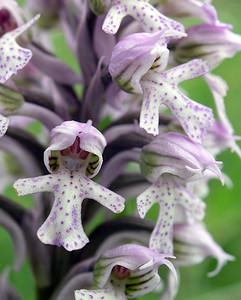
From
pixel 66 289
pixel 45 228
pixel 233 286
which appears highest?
pixel 45 228

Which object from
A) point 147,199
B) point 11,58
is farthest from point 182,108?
point 11,58

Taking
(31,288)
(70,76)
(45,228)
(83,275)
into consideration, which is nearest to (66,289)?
(83,275)

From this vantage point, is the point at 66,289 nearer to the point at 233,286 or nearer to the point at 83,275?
the point at 83,275

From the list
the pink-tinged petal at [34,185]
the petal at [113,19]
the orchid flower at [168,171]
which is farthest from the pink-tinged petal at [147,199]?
the petal at [113,19]

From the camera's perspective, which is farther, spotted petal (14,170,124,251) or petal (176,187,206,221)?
petal (176,187,206,221)

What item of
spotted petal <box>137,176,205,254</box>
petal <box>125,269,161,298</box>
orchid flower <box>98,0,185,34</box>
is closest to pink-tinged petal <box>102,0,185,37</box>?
orchid flower <box>98,0,185,34</box>

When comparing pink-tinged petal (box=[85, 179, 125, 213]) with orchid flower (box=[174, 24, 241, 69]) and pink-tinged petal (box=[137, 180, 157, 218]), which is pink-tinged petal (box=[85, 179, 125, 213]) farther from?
orchid flower (box=[174, 24, 241, 69])
